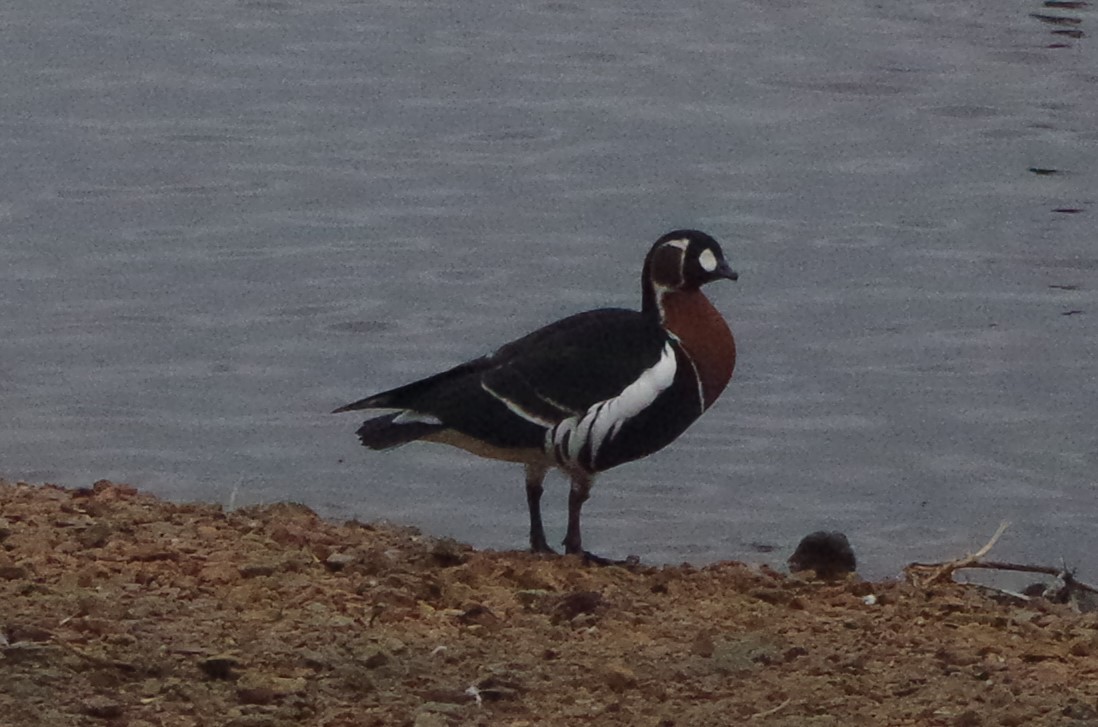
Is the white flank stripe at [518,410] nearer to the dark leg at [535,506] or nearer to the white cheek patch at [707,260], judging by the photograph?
the dark leg at [535,506]

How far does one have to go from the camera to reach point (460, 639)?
19.9 feet

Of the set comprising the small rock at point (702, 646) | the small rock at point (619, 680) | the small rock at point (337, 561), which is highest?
the small rock at point (619, 680)

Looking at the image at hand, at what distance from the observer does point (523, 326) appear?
479 inches

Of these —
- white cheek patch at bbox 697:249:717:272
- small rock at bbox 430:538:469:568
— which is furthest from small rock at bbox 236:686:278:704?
white cheek patch at bbox 697:249:717:272

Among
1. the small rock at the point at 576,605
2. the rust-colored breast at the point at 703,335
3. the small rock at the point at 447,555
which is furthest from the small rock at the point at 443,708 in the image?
the rust-colored breast at the point at 703,335

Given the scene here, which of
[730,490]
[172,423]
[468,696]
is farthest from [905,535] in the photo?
[468,696]

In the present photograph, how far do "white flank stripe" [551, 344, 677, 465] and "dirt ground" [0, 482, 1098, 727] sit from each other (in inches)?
27.7

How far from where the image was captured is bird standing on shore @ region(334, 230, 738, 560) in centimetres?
809

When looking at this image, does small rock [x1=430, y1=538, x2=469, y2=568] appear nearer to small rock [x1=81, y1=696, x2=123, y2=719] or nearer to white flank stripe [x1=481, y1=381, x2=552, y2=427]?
white flank stripe [x1=481, y1=381, x2=552, y2=427]

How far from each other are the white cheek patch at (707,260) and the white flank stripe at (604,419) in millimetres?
621

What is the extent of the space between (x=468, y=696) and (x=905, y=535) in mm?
4810

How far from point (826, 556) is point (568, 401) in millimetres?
956

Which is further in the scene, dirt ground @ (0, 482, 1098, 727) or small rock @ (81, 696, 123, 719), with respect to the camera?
dirt ground @ (0, 482, 1098, 727)

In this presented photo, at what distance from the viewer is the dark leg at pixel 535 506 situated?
8.30 meters
